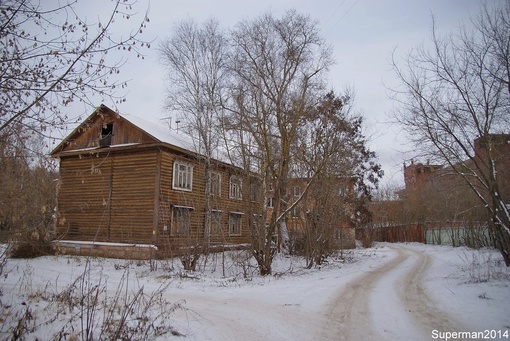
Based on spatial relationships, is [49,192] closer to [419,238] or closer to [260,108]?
[260,108]

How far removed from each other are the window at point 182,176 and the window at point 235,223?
504cm

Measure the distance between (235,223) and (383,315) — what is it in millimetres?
18792

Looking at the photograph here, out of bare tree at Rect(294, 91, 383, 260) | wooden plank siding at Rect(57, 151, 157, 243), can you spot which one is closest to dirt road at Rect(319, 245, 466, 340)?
bare tree at Rect(294, 91, 383, 260)

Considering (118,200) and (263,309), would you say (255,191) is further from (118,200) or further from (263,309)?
(118,200)

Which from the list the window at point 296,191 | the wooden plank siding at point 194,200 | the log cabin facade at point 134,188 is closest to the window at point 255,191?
the wooden plank siding at point 194,200

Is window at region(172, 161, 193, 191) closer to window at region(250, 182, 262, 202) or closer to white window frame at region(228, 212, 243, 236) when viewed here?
white window frame at region(228, 212, 243, 236)

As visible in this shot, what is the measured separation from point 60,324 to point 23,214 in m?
1.79

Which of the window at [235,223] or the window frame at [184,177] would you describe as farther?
the window at [235,223]

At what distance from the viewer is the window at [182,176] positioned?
19969 mm

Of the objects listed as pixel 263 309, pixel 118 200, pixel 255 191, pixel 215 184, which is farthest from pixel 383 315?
pixel 118 200

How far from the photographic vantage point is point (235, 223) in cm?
2511

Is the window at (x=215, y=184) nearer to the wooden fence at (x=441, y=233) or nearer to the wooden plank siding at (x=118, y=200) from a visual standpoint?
the wooden plank siding at (x=118, y=200)

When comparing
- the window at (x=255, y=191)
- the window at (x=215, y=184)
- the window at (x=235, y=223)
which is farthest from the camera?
the window at (x=235, y=223)

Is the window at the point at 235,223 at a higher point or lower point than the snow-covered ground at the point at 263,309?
higher
